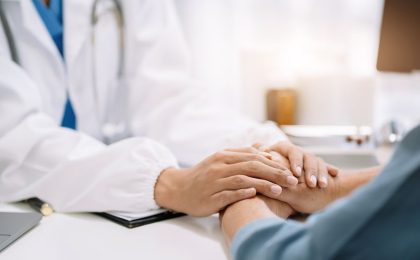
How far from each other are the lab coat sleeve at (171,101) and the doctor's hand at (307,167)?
17cm

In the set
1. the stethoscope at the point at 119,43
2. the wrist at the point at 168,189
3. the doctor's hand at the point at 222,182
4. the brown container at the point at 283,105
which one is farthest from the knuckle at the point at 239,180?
the brown container at the point at 283,105

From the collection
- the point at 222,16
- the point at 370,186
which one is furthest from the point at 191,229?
the point at 222,16

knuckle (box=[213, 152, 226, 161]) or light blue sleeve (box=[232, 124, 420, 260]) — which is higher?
light blue sleeve (box=[232, 124, 420, 260])

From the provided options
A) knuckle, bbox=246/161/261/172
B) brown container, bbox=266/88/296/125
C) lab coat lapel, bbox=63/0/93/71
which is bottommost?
brown container, bbox=266/88/296/125

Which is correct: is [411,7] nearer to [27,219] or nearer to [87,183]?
[87,183]

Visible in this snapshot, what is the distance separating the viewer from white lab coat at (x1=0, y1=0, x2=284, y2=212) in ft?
2.74

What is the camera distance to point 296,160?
2.73 ft

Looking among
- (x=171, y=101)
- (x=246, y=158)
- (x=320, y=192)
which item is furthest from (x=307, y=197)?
(x=171, y=101)

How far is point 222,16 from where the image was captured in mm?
1710

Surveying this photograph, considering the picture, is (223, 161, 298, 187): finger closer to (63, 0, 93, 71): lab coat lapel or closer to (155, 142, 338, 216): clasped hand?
(155, 142, 338, 216): clasped hand

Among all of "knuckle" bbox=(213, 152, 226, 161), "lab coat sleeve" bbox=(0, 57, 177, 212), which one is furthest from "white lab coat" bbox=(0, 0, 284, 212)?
"knuckle" bbox=(213, 152, 226, 161)

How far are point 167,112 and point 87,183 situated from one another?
0.44 metres

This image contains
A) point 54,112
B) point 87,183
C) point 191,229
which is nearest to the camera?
point 191,229

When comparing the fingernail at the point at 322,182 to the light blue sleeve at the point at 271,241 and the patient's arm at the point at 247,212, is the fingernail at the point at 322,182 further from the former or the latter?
the light blue sleeve at the point at 271,241
